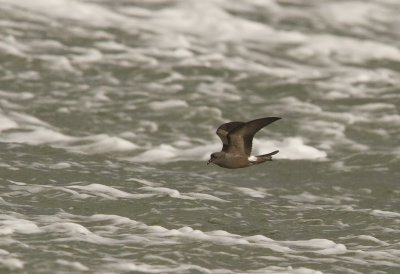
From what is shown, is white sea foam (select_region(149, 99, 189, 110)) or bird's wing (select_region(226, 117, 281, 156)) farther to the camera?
white sea foam (select_region(149, 99, 189, 110))

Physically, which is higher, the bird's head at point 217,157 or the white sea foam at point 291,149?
the white sea foam at point 291,149

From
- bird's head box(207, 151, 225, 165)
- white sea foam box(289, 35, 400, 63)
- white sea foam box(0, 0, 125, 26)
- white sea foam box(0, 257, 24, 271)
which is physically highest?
white sea foam box(0, 0, 125, 26)

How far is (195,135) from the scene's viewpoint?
1320cm

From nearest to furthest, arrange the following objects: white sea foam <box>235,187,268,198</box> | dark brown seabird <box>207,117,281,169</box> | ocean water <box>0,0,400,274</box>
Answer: ocean water <box>0,0,400,274</box>, dark brown seabird <box>207,117,281,169</box>, white sea foam <box>235,187,268,198</box>

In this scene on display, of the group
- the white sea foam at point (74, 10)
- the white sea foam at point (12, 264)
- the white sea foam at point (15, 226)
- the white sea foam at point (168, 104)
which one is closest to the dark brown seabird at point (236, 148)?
the white sea foam at point (15, 226)

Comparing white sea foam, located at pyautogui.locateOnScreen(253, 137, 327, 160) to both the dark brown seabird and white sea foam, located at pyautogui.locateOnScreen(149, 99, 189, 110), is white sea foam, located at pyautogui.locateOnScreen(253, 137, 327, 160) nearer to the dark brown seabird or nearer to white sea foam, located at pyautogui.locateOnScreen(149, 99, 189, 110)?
white sea foam, located at pyautogui.locateOnScreen(149, 99, 189, 110)

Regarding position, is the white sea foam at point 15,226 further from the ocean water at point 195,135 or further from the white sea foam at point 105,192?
the white sea foam at point 105,192

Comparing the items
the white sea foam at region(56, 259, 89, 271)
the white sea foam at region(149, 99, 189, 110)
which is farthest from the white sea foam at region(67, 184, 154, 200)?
the white sea foam at region(149, 99, 189, 110)

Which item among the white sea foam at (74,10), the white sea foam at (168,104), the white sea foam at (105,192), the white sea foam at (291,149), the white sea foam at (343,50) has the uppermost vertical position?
the white sea foam at (74,10)

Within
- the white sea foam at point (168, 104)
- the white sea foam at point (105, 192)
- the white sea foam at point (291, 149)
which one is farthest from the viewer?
the white sea foam at point (168, 104)

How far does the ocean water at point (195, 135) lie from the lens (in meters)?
9.05

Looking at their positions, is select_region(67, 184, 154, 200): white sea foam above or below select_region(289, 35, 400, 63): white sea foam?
below

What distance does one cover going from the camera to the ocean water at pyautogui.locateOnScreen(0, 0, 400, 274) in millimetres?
9055

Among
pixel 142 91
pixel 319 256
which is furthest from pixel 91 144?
pixel 319 256
